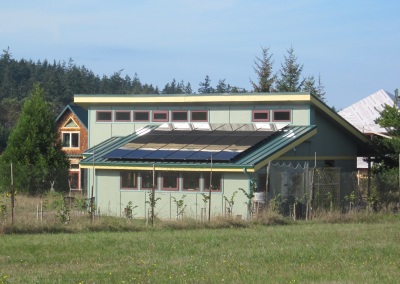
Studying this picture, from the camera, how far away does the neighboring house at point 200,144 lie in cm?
3394

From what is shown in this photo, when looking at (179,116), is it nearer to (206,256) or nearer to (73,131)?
(206,256)

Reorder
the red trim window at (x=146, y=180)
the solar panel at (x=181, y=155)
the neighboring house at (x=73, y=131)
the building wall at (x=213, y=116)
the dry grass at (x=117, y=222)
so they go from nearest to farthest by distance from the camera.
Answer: the dry grass at (x=117, y=222) < the solar panel at (x=181, y=155) < the red trim window at (x=146, y=180) < the building wall at (x=213, y=116) < the neighboring house at (x=73, y=131)

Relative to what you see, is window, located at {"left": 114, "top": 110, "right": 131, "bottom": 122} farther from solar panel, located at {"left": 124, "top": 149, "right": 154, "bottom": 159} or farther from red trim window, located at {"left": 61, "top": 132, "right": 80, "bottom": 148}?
red trim window, located at {"left": 61, "top": 132, "right": 80, "bottom": 148}

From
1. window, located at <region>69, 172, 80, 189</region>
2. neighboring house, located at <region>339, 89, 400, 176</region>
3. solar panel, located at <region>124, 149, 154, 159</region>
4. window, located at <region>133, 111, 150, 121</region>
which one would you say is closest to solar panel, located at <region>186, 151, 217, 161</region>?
solar panel, located at <region>124, 149, 154, 159</region>

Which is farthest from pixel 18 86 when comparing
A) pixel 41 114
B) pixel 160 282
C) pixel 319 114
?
pixel 160 282

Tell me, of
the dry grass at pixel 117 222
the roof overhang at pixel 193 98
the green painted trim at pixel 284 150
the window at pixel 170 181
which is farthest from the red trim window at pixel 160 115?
the dry grass at pixel 117 222

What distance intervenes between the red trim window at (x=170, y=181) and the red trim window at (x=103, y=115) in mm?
6749

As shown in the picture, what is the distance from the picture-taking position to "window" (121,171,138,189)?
119 ft

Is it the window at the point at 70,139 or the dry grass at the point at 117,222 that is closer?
the dry grass at the point at 117,222

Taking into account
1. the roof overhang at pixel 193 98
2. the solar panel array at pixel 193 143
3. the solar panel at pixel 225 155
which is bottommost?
the solar panel at pixel 225 155

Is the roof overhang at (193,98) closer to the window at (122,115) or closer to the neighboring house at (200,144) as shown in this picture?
the neighboring house at (200,144)

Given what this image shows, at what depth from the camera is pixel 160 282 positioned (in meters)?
14.5

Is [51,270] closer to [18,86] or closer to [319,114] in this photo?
[319,114]

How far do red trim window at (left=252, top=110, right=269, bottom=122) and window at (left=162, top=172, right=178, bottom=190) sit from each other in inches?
197
